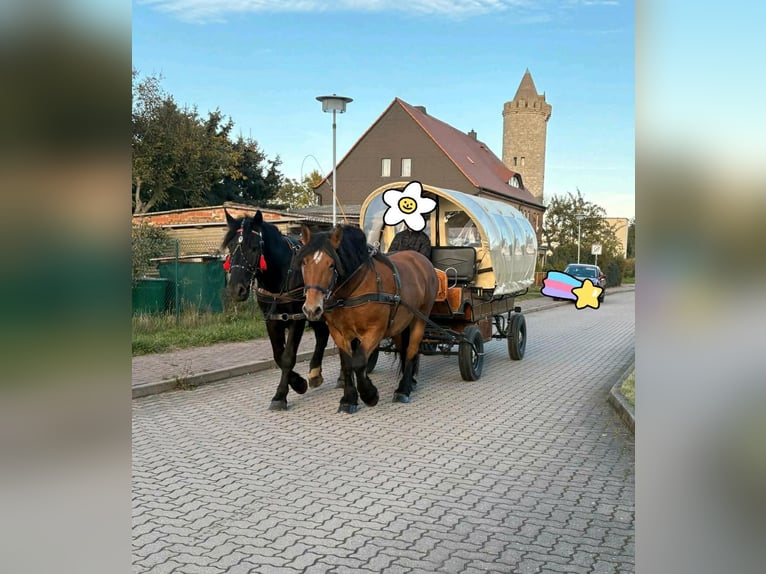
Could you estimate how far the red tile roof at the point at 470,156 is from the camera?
4144 cm

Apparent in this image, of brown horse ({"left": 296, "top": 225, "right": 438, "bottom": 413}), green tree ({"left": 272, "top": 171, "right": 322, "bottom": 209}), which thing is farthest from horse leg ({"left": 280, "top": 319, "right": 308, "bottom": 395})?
green tree ({"left": 272, "top": 171, "right": 322, "bottom": 209})

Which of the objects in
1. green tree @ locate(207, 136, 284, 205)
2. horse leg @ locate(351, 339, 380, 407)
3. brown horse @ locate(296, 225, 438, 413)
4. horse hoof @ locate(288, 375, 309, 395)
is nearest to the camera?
brown horse @ locate(296, 225, 438, 413)

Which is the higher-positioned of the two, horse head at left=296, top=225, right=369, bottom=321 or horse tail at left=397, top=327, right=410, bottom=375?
horse head at left=296, top=225, right=369, bottom=321

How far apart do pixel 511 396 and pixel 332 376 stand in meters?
2.78

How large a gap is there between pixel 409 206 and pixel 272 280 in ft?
8.92

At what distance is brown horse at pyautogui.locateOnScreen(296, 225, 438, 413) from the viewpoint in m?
6.58

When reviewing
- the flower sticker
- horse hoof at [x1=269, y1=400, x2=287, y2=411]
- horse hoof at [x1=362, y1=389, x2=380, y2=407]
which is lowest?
horse hoof at [x1=269, y1=400, x2=287, y2=411]

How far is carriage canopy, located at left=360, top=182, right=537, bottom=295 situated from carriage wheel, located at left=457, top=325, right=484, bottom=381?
835 mm

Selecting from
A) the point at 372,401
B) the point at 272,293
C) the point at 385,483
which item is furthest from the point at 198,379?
the point at 385,483

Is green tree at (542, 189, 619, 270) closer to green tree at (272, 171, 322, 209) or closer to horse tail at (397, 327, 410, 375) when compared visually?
horse tail at (397, 327, 410, 375)

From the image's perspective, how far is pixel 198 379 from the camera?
9.26 m

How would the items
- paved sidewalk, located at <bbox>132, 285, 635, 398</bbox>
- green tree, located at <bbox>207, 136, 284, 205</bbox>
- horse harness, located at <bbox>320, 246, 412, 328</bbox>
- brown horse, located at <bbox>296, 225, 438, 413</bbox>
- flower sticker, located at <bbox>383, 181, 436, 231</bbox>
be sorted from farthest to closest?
green tree, located at <bbox>207, 136, 284, 205</bbox> < flower sticker, located at <bbox>383, 181, 436, 231</bbox> < paved sidewalk, located at <bbox>132, 285, 635, 398</bbox> < horse harness, located at <bbox>320, 246, 412, 328</bbox> < brown horse, located at <bbox>296, 225, 438, 413</bbox>

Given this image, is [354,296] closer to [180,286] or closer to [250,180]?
[180,286]
